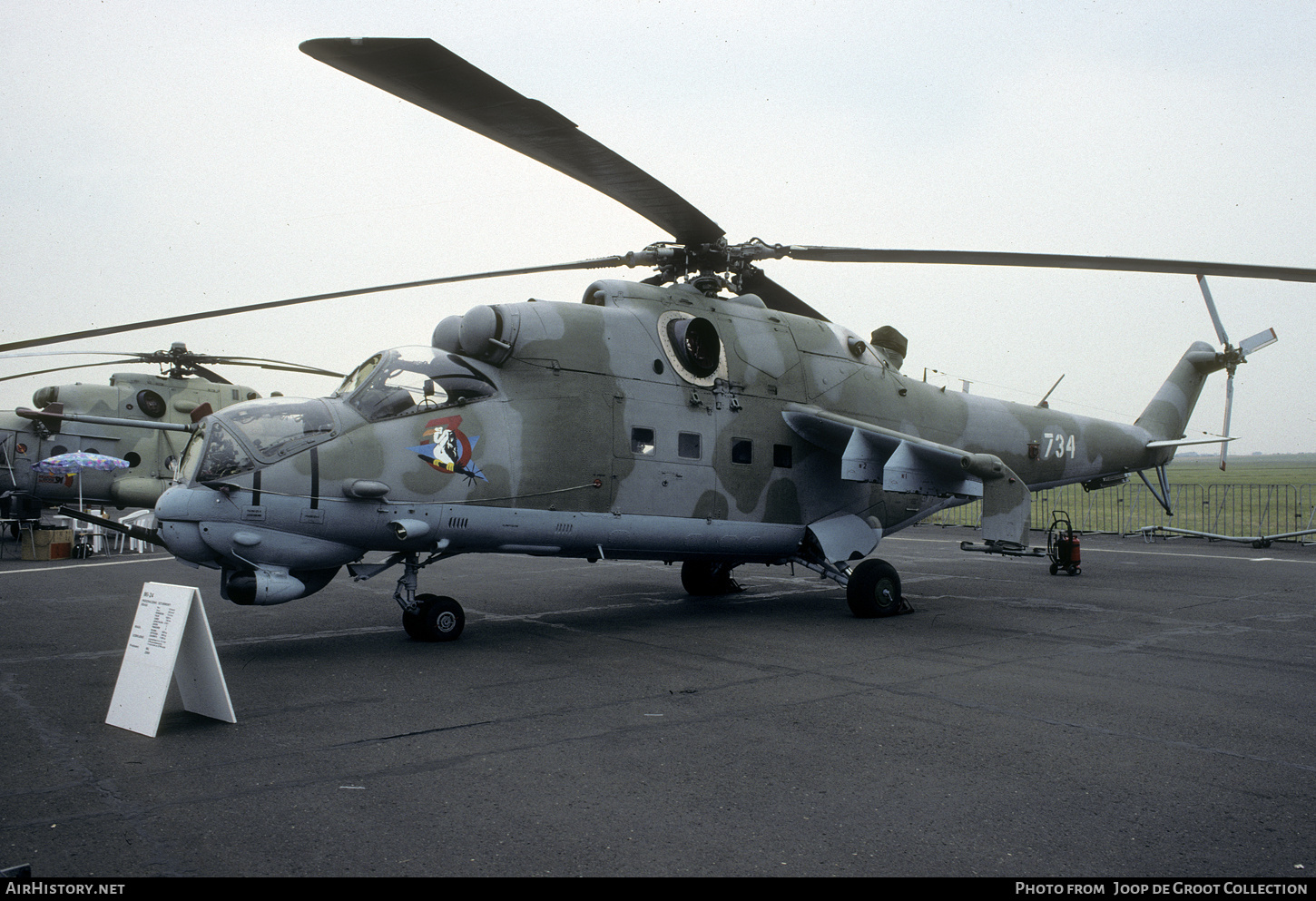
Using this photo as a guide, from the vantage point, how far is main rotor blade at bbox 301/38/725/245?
5746mm

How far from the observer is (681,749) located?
5246 millimetres

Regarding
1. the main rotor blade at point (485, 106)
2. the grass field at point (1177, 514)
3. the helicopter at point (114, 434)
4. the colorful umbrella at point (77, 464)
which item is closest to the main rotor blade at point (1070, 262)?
the main rotor blade at point (485, 106)

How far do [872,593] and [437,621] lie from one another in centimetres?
532

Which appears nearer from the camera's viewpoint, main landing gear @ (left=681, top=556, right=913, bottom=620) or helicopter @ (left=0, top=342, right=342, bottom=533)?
main landing gear @ (left=681, top=556, right=913, bottom=620)

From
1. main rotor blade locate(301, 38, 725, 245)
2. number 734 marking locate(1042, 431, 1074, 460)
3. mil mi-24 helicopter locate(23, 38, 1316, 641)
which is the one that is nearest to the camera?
main rotor blade locate(301, 38, 725, 245)

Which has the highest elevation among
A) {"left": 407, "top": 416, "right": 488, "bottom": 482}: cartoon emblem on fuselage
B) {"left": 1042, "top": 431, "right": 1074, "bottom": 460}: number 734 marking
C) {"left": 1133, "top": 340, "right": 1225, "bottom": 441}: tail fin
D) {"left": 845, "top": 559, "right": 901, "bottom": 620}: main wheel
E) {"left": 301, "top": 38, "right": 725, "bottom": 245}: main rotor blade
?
{"left": 301, "top": 38, "right": 725, "bottom": 245}: main rotor blade

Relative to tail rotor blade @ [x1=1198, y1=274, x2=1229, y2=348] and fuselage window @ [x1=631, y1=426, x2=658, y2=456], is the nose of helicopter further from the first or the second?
tail rotor blade @ [x1=1198, y1=274, x2=1229, y2=348]

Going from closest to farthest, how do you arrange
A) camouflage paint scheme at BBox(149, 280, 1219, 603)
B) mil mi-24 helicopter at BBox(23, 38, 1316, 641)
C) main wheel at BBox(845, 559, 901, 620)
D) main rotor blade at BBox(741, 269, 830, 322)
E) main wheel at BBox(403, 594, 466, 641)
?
mil mi-24 helicopter at BBox(23, 38, 1316, 641) < camouflage paint scheme at BBox(149, 280, 1219, 603) < main wheel at BBox(403, 594, 466, 641) < main wheel at BBox(845, 559, 901, 620) < main rotor blade at BBox(741, 269, 830, 322)

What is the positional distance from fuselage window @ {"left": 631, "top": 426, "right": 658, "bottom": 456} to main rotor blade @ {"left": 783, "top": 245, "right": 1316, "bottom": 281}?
3039 millimetres

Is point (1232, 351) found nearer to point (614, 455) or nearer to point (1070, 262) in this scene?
point (1070, 262)

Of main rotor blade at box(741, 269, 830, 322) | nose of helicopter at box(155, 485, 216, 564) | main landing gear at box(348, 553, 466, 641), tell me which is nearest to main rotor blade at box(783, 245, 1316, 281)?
main rotor blade at box(741, 269, 830, 322)

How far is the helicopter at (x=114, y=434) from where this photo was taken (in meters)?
19.1

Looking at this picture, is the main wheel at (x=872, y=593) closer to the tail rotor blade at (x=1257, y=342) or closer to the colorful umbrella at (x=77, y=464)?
the tail rotor blade at (x=1257, y=342)

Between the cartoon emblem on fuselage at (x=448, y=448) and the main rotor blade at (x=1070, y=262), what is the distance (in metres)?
4.82
